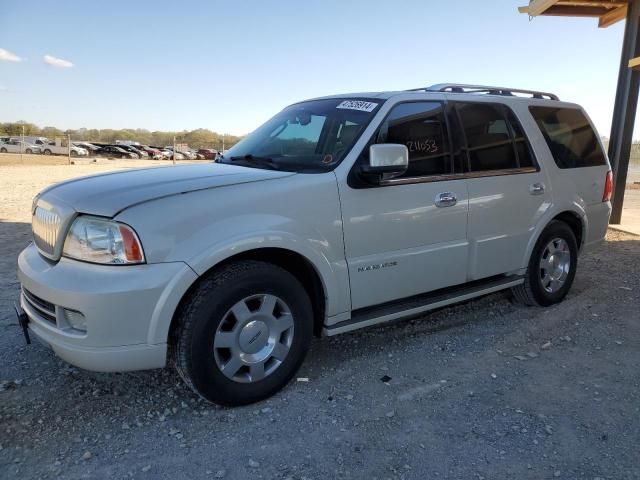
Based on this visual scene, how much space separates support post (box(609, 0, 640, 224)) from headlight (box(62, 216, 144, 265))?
8917 mm

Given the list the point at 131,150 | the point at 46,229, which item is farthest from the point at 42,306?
the point at 131,150

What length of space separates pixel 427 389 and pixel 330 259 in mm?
1033

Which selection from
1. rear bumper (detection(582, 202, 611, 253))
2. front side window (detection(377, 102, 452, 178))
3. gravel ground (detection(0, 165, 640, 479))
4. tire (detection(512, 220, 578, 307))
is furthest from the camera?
rear bumper (detection(582, 202, 611, 253))

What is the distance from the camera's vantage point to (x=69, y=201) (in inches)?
112

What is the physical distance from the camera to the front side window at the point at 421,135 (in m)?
3.55

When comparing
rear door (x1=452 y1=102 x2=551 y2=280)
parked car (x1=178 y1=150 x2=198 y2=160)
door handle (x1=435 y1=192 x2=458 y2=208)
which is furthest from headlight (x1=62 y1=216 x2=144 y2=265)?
parked car (x1=178 y1=150 x2=198 y2=160)

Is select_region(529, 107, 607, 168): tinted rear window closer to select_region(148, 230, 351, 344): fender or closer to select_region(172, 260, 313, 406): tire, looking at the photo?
select_region(148, 230, 351, 344): fender

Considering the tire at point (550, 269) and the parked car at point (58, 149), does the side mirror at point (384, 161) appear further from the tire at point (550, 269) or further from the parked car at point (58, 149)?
the parked car at point (58, 149)

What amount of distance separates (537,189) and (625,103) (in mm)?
6001

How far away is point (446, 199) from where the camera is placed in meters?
3.71


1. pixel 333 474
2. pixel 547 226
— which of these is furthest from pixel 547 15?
pixel 333 474

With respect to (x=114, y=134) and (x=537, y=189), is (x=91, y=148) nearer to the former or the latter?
(x=114, y=134)

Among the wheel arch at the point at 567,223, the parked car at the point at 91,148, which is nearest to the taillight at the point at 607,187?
the wheel arch at the point at 567,223

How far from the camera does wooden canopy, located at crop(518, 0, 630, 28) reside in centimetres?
934
